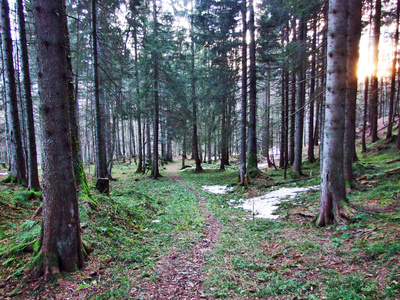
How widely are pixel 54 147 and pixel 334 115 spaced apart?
611 centimetres

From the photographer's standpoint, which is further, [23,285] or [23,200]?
[23,200]

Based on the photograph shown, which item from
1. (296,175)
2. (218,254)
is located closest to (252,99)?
(296,175)

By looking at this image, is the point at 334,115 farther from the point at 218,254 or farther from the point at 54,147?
the point at 54,147

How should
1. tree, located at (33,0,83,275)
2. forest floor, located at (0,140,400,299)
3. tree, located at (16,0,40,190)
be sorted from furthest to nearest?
tree, located at (16,0,40,190), tree, located at (33,0,83,275), forest floor, located at (0,140,400,299)

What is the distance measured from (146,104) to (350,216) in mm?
17706

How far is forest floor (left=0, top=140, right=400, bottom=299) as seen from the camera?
10.1ft

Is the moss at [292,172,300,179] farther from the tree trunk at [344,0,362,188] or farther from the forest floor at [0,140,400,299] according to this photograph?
the forest floor at [0,140,400,299]

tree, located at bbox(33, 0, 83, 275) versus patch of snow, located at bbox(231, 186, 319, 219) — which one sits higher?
tree, located at bbox(33, 0, 83, 275)

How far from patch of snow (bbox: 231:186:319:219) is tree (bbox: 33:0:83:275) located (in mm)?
5966

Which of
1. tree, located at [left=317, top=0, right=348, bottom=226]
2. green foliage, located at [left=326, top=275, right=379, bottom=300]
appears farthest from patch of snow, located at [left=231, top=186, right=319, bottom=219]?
green foliage, located at [left=326, top=275, right=379, bottom=300]

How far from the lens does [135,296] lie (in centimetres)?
318

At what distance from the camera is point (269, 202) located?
923cm

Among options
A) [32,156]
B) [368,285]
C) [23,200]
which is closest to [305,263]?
[368,285]

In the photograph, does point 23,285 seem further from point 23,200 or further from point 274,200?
point 274,200
